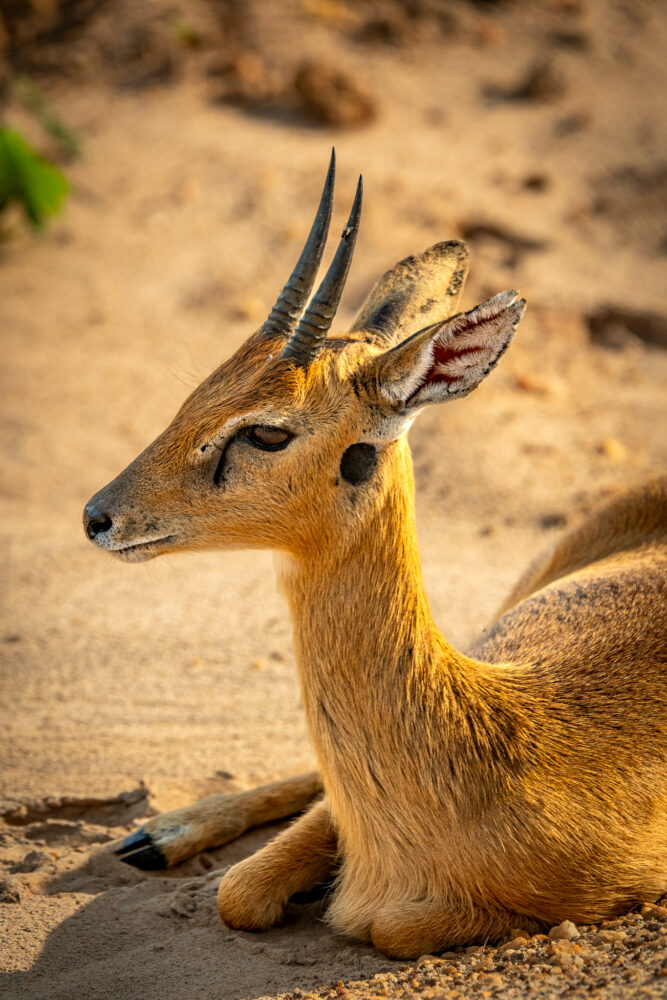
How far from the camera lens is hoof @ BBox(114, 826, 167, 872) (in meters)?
4.16

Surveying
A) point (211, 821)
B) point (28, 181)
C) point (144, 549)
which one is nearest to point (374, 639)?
point (144, 549)

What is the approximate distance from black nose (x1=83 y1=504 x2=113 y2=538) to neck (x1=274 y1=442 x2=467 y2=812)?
2.02 feet

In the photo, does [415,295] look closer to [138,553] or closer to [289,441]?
[289,441]

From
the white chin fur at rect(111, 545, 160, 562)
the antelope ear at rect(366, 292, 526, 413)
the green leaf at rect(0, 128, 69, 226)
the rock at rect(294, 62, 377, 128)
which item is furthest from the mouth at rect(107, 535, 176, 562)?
the rock at rect(294, 62, 377, 128)

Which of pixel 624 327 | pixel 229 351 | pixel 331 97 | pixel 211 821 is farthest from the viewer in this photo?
pixel 331 97

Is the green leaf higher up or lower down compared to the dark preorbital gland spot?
higher up

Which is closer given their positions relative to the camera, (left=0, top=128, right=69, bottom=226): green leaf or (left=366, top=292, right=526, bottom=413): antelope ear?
(left=366, top=292, right=526, bottom=413): antelope ear

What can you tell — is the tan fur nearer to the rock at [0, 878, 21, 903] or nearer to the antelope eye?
the antelope eye

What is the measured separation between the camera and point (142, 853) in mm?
4164

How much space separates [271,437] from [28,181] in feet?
25.5

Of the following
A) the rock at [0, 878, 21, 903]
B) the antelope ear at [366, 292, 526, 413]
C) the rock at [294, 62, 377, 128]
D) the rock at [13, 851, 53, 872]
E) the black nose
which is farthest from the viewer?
the rock at [294, 62, 377, 128]

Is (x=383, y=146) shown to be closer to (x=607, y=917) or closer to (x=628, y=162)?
(x=628, y=162)

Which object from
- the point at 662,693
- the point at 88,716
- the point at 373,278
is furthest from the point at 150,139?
the point at 662,693

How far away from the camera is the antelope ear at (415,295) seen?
3.67 metres
